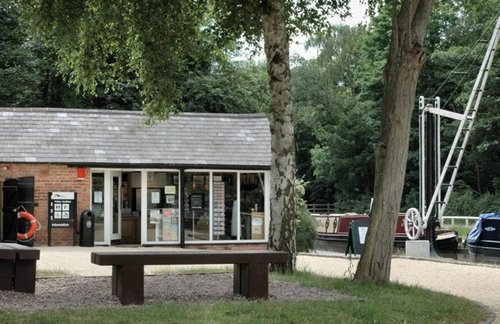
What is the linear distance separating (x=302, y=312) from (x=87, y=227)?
14.5 metres

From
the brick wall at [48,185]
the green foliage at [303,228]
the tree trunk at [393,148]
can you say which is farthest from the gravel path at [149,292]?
the brick wall at [48,185]

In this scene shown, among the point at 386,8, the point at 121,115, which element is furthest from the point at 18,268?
the point at 121,115

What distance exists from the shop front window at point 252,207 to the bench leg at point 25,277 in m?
14.0

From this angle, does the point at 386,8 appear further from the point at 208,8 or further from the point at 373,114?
the point at 373,114

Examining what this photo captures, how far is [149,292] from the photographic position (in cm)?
1116

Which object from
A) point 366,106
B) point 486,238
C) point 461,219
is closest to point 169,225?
point 486,238

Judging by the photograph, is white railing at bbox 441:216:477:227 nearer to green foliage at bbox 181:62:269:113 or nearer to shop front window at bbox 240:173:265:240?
shop front window at bbox 240:173:265:240

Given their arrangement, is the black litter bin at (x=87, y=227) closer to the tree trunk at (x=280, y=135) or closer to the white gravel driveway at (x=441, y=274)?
the white gravel driveway at (x=441, y=274)

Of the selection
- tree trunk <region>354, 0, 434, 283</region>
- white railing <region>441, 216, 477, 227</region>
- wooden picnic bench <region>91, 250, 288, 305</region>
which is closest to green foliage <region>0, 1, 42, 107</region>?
white railing <region>441, 216, 477, 227</region>

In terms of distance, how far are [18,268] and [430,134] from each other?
15.4 meters

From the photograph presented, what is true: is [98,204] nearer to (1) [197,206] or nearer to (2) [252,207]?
(1) [197,206]

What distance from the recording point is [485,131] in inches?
1742

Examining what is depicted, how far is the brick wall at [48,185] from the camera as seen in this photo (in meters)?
22.7

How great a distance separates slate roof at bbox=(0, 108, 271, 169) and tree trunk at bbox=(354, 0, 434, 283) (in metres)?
11.7
